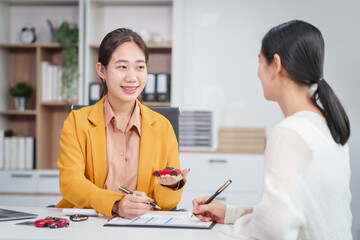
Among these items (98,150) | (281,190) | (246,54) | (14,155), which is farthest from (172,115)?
(14,155)

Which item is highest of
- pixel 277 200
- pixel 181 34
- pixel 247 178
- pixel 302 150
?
pixel 181 34

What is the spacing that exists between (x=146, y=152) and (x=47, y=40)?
2.72 meters

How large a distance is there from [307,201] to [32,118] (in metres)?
3.51

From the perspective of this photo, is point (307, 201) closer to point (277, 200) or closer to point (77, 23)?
point (277, 200)

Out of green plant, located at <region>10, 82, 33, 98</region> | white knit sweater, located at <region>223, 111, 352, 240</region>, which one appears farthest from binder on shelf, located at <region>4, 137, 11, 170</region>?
white knit sweater, located at <region>223, 111, 352, 240</region>

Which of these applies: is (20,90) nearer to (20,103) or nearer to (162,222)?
(20,103)

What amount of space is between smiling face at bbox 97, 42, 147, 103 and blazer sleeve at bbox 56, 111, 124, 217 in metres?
0.21

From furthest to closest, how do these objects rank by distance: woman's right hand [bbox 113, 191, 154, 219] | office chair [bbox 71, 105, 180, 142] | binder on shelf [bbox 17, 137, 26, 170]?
binder on shelf [bbox 17, 137, 26, 170]
office chair [bbox 71, 105, 180, 142]
woman's right hand [bbox 113, 191, 154, 219]

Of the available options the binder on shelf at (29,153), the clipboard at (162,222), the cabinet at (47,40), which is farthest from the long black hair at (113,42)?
the binder on shelf at (29,153)

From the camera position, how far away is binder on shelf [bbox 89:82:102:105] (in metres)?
3.88

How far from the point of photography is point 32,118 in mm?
4305

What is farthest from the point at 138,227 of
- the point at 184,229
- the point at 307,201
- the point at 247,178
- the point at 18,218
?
the point at 247,178

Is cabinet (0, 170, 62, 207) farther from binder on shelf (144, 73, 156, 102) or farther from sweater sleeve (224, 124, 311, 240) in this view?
sweater sleeve (224, 124, 311, 240)

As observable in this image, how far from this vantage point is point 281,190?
3.95 feet
